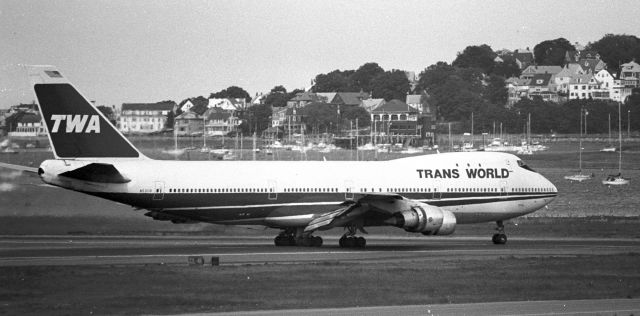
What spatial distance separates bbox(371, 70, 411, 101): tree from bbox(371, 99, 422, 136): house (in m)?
25.5

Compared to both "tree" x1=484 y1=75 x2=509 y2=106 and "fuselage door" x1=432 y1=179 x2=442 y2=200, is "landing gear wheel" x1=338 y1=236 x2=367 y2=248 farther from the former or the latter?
"tree" x1=484 y1=75 x2=509 y2=106

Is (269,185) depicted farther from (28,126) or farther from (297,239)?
(28,126)

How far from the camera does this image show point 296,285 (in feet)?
97.2

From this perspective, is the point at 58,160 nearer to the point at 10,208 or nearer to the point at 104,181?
the point at 104,181

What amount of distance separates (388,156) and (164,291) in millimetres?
71246

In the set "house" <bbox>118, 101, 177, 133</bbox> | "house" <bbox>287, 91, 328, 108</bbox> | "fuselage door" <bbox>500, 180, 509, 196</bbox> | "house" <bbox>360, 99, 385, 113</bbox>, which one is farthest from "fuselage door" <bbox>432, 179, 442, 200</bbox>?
"house" <bbox>287, 91, 328, 108</bbox>

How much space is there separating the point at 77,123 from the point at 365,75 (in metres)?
145

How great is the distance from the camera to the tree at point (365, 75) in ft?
594

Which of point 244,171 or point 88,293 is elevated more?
point 244,171

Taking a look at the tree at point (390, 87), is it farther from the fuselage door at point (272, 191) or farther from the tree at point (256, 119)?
the fuselage door at point (272, 191)

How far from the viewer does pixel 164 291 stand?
2811cm

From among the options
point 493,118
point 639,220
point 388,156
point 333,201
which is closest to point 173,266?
point 333,201

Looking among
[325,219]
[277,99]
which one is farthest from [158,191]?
[277,99]

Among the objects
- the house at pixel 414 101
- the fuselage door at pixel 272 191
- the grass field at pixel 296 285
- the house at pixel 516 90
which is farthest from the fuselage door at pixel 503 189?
the house at pixel 516 90
